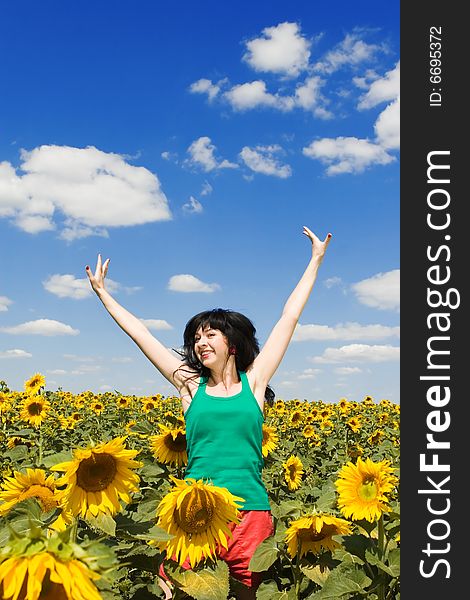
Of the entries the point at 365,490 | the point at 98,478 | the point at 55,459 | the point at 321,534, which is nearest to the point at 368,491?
the point at 365,490

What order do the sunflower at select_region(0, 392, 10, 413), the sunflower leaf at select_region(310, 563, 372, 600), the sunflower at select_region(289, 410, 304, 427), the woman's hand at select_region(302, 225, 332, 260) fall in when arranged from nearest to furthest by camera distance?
the sunflower leaf at select_region(310, 563, 372, 600) → the woman's hand at select_region(302, 225, 332, 260) → the sunflower at select_region(0, 392, 10, 413) → the sunflower at select_region(289, 410, 304, 427)

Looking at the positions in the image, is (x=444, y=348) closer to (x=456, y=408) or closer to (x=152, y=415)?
(x=456, y=408)

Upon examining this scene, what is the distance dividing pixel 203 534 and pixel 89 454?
2.00 feet

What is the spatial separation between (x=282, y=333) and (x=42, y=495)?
1769 millimetres

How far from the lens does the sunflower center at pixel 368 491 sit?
3.58 m

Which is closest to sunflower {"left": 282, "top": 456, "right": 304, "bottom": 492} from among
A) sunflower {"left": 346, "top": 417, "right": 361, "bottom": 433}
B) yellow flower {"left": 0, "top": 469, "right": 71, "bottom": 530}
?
sunflower {"left": 346, "top": 417, "right": 361, "bottom": 433}

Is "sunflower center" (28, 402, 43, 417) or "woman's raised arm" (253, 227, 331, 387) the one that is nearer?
"woman's raised arm" (253, 227, 331, 387)

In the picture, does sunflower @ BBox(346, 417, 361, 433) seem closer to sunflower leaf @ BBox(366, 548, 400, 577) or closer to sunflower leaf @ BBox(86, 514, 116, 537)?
sunflower leaf @ BBox(366, 548, 400, 577)

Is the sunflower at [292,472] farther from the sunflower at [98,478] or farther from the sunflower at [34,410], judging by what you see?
the sunflower at [98,478]

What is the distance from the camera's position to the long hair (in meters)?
4.22

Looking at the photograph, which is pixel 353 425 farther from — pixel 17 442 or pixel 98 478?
pixel 98 478

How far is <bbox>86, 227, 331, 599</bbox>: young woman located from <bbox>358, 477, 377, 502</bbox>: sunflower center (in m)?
0.54

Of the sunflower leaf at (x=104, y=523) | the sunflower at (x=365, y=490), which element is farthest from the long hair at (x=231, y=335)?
the sunflower leaf at (x=104, y=523)

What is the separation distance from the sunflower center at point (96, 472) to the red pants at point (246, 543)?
3.88 feet
